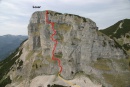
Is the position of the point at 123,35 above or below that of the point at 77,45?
above

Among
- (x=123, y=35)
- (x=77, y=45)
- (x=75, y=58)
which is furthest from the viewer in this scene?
(x=123, y=35)

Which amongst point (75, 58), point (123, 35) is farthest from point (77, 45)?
point (123, 35)

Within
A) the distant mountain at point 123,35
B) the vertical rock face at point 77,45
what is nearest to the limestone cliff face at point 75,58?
the vertical rock face at point 77,45

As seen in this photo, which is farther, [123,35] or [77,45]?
[123,35]

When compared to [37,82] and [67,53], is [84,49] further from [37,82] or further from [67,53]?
[37,82]

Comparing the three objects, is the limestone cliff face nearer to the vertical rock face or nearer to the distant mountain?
the vertical rock face

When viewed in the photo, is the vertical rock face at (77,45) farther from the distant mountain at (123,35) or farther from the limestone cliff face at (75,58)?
the distant mountain at (123,35)

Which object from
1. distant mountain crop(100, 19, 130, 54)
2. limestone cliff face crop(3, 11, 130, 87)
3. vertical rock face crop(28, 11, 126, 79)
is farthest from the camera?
distant mountain crop(100, 19, 130, 54)

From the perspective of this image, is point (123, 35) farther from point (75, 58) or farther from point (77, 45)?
point (75, 58)

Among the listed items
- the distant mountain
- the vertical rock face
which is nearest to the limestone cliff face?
the vertical rock face
